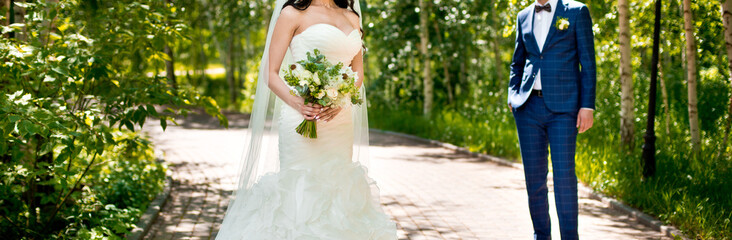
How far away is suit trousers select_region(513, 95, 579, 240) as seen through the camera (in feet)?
14.9

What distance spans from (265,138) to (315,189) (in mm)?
759

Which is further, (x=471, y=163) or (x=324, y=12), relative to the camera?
(x=471, y=163)

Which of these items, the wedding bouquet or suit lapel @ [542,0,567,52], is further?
suit lapel @ [542,0,567,52]

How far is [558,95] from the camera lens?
14.8ft

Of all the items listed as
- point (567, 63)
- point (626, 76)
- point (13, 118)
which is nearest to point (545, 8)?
point (567, 63)

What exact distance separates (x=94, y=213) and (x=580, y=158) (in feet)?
19.2

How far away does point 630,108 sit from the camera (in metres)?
8.84

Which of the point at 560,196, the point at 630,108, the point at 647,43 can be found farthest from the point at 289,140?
the point at 647,43

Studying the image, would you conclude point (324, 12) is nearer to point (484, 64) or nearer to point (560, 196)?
point (560, 196)

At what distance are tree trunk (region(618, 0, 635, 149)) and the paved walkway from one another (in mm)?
1477

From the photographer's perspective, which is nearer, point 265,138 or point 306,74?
point 306,74

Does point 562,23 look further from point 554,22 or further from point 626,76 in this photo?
point 626,76

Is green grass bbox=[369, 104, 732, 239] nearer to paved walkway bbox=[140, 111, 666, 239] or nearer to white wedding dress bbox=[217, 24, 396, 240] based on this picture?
paved walkway bbox=[140, 111, 666, 239]

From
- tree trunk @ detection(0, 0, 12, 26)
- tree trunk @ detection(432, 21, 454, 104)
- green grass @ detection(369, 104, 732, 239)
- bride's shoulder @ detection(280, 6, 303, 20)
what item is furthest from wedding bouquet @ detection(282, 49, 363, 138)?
tree trunk @ detection(432, 21, 454, 104)
